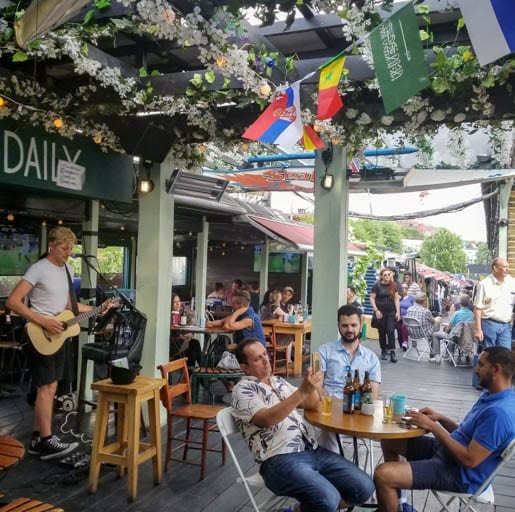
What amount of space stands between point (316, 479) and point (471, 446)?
81 centimetres

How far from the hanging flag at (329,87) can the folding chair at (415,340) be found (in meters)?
7.63

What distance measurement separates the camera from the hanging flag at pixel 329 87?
3.01 m

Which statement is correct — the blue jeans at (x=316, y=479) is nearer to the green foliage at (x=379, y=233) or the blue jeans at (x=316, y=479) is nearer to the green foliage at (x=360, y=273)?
the green foliage at (x=360, y=273)

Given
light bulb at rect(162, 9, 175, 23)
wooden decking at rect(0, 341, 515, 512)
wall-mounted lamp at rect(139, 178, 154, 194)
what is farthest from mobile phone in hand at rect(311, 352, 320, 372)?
wall-mounted lamp at rect(139, 178, 154, 194)

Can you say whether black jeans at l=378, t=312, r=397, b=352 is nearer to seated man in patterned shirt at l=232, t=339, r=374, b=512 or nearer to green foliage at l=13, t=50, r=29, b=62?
seated man in patterned shirt at l=232, t=339, r=374, b=512

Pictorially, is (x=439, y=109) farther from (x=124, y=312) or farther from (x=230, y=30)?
(x=124, y=312)

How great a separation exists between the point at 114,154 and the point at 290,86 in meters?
2.48

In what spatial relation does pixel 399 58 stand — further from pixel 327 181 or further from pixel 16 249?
pixel 16 249

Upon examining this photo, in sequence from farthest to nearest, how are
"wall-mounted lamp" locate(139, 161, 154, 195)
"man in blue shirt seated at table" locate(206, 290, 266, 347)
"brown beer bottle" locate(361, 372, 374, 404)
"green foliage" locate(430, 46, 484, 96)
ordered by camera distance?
"man in blue shirt seated at table" locate(206, 290, 266, 347)
"wall-mounted lamp" locate(139, 161, 154, 195)
"brown beer bottle" locate(361, 372, 374, 404)
"green foliage" locate(430, 46, 484, 96)

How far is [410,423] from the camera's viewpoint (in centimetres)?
295

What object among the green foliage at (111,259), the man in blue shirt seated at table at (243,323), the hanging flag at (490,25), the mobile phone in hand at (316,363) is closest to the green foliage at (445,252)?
the green foliage at (111,259)

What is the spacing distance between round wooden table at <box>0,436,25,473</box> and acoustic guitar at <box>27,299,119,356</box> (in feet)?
5.04

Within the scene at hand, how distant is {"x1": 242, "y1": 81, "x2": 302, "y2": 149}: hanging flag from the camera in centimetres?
334

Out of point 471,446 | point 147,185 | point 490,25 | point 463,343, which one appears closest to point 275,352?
point 463,343
